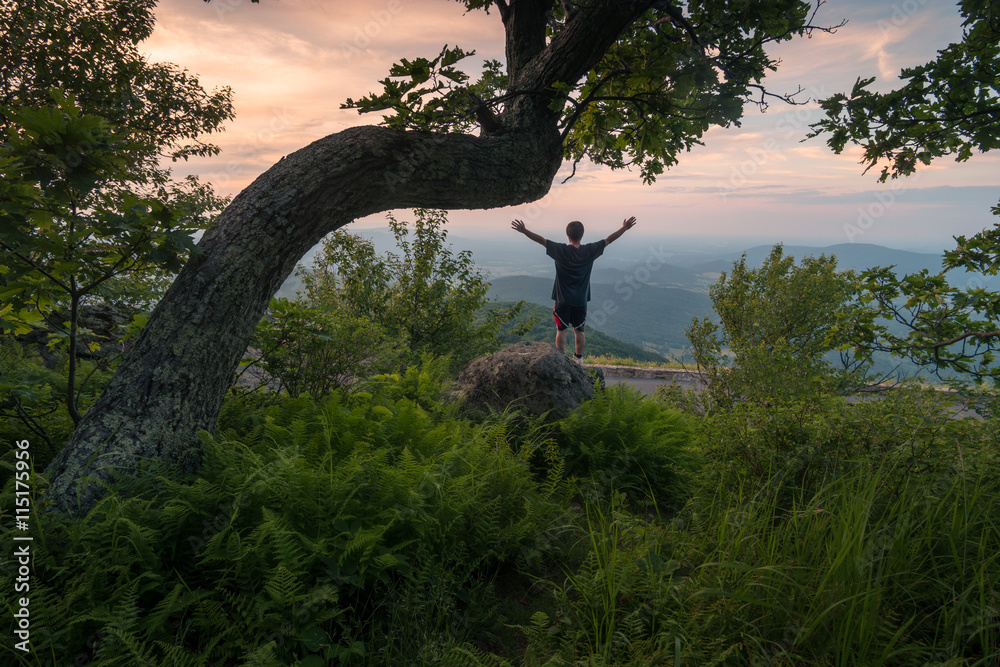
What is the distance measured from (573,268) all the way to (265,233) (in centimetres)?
623

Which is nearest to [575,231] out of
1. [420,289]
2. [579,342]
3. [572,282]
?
[572,282]

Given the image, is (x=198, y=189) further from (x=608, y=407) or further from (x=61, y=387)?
(x=608, y=407)

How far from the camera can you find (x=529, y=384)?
5.43 metres

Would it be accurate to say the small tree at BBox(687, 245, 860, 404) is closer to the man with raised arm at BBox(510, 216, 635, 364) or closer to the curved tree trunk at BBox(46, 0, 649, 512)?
the man with raised arm at BBox(510, 216, 635, 364)

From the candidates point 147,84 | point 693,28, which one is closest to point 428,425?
point 693,28

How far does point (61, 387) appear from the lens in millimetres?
3455

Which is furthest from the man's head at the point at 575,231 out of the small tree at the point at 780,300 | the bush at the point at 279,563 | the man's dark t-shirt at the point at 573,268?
the bush at the point at 279,563

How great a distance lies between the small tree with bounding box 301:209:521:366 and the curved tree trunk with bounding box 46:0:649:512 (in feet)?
19.7

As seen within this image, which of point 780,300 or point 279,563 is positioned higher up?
point 780,300

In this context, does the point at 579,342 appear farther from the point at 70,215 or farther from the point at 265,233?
the point at 70,215

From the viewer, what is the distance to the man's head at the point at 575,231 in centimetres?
876

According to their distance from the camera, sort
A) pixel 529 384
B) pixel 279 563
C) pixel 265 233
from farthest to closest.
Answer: pixel 529 384
pixel 265 233
pixel 279 563

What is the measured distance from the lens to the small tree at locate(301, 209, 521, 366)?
9953 millimetres

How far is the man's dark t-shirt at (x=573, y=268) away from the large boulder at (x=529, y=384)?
2.81 m
